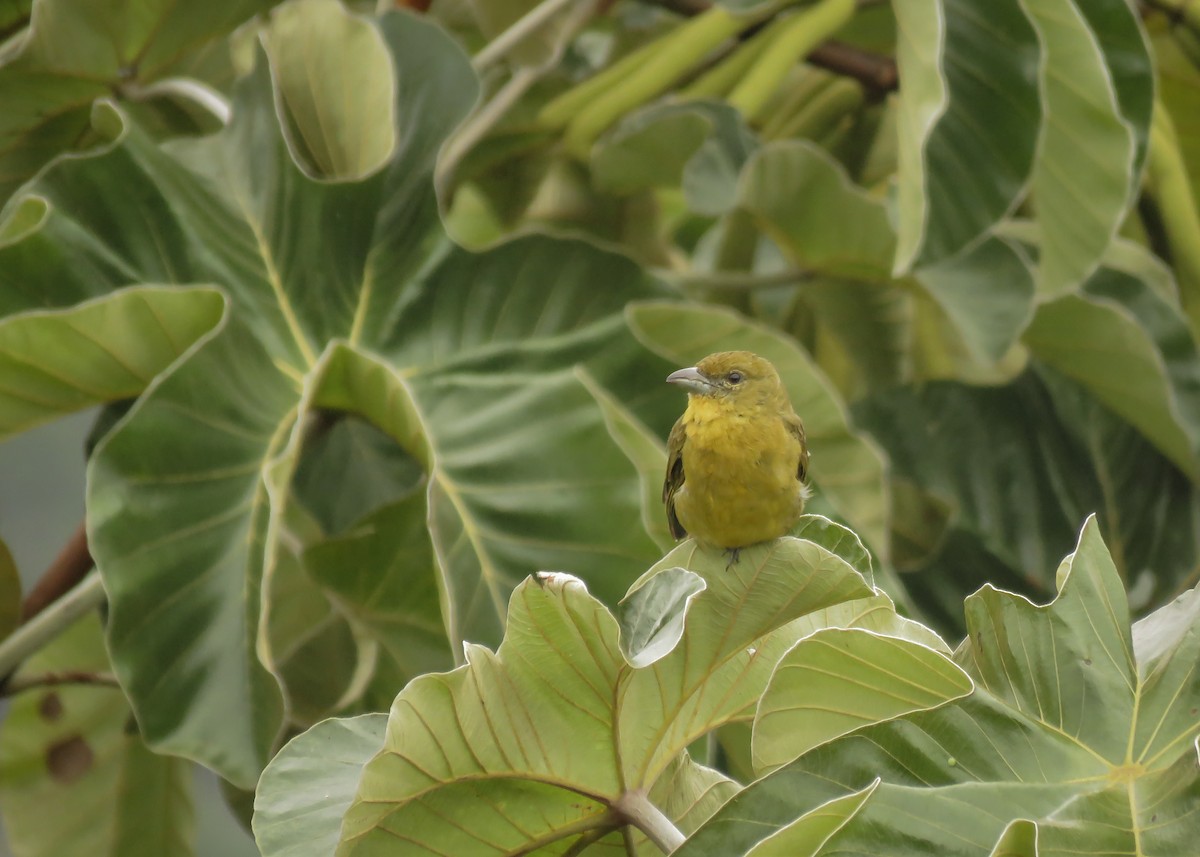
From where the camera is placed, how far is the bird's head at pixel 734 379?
5.16 ft

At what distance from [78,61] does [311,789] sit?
1229 millimetres

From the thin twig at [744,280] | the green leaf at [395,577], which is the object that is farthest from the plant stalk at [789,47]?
the green leaf at [395,577]

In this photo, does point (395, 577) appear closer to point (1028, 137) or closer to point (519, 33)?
point (519, 33)

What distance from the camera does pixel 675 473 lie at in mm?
1563

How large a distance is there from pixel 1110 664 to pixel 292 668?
119cm

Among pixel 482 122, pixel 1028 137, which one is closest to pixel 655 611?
pixel 1028 137

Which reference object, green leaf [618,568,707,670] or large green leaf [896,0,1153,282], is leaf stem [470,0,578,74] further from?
green leaf [618,568,707,670]

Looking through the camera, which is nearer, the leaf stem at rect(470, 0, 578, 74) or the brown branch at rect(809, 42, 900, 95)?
the leaf stem at rect(470, 0, 578, 74)

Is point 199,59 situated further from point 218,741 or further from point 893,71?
point 218,741

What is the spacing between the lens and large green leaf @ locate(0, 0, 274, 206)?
5.90 feet

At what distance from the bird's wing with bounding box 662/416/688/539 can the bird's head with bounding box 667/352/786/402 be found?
54 mm

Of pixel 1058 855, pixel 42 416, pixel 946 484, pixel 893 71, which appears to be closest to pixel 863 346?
pixel 946 484

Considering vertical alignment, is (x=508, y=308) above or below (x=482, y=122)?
below

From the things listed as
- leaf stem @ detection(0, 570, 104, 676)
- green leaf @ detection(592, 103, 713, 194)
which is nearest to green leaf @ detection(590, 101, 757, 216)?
green leaf @ detection(592, 103, 713, 194)
